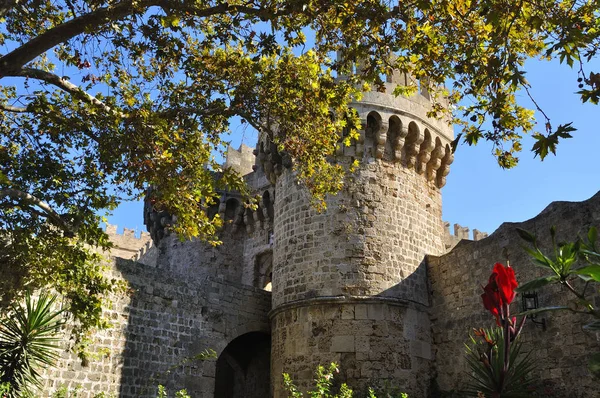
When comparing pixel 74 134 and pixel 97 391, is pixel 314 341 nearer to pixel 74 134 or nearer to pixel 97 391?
pixel 97 391

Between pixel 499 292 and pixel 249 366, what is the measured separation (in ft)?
44.2

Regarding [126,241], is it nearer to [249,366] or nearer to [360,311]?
[249,366]

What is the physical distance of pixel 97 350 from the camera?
1114 cm

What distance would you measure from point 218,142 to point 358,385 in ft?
17.4

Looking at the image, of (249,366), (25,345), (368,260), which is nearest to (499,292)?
(25,345)

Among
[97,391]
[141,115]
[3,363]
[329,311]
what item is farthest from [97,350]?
[141,115]

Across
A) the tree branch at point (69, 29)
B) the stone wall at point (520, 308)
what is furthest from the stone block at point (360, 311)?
the tree branch at point (69, 29)

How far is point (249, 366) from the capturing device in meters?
16.8

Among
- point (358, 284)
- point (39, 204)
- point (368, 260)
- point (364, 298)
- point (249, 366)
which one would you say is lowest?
point (249, 366)

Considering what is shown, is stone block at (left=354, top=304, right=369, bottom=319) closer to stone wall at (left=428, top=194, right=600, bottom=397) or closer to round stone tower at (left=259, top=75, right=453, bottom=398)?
round stone tower at (left=259, top=75, right=453, bottom=398)

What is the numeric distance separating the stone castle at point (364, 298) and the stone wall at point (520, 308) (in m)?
0.02

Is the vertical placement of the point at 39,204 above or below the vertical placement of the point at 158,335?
above

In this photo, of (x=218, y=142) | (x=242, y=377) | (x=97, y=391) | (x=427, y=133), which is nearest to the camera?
(x=218, y=142)

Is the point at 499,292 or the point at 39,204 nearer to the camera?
the point at 499,292
